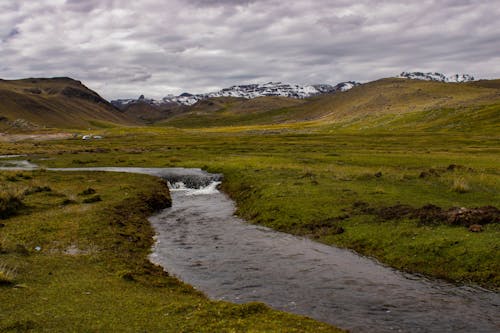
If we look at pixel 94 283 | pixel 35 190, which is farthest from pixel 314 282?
pixel 35 190

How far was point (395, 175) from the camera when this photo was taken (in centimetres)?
4950

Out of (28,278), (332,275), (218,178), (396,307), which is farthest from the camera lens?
(218,178)

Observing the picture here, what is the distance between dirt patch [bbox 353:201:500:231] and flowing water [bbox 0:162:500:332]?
20.9 ft

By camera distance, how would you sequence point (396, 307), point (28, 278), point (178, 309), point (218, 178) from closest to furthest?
point (178, 309), point (396, 307), point (28, 278), point (218, 178)

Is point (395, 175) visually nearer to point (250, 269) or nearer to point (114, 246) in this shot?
point (250, 269)

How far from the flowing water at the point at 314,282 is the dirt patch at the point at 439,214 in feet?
20.9

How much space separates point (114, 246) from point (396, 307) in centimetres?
1833

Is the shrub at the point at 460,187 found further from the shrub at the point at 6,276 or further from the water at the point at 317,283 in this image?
the shrub at the point at 6,276

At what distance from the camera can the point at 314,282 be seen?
875 inches

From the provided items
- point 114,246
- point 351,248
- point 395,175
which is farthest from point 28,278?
point 395,175

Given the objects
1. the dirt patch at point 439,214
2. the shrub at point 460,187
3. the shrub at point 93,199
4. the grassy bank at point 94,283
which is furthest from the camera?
the shrub at point 93,199

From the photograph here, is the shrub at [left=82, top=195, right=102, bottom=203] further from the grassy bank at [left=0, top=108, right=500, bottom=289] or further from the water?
the grassy bank at [left=0, top=108, right=500, bottom=289]

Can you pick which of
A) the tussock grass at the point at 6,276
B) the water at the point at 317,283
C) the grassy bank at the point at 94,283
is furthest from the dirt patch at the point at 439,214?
the tussock grass at the point at 6,276

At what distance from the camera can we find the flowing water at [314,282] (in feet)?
58.1
